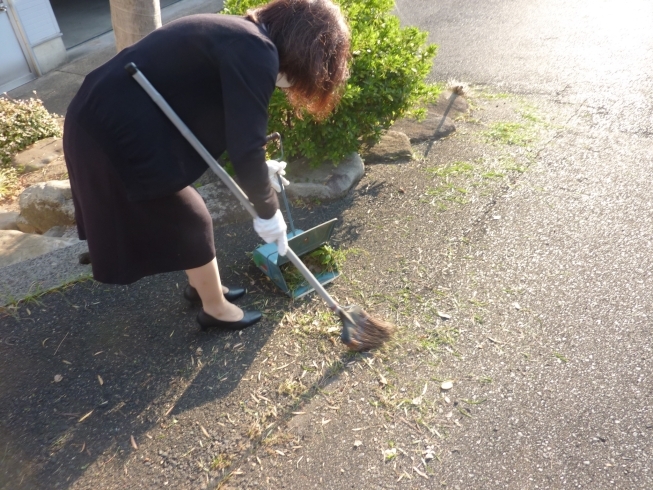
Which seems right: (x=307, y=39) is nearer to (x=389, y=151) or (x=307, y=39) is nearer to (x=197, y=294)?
(x=197, y=294)

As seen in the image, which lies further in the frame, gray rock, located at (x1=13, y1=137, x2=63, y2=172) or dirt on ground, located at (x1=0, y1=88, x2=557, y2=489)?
gray rock, located at (x1=13, y1=137, x2=63, y2=172)

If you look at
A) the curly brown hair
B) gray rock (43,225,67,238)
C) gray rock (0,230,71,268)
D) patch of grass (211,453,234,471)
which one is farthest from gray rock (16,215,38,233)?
the curly brown hair

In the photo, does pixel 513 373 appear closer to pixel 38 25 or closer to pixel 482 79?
pixel 482 79

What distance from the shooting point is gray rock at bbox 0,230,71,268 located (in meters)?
3.62

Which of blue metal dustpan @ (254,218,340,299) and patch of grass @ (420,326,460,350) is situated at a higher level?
blue metal dustpan @ (254,218,340,299)

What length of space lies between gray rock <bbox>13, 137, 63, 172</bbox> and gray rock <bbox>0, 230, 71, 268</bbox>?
1.52m

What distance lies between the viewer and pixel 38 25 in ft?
23.2

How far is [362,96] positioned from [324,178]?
2.19 feet

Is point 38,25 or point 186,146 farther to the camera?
point 38,25

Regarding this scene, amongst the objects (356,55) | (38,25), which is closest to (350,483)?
(356,55)

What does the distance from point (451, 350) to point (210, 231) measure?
1389 millimetres

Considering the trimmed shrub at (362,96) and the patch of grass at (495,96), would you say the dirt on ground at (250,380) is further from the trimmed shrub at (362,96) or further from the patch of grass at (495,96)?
the patch of grass at (495,96)

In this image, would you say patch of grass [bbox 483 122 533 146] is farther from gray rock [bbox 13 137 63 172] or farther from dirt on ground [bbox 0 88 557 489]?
gray rock [bbox 13 137 63 172]

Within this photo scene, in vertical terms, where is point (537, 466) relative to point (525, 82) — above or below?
above
